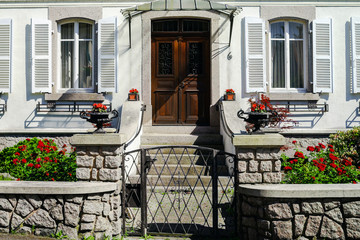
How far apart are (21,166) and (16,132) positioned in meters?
2.08

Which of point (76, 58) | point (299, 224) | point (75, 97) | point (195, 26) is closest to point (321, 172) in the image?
point (299, 224)

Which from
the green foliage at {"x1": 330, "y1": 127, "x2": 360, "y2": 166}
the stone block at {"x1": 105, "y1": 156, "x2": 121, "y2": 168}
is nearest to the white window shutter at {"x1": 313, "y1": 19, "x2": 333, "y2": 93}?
the green foliage at {"x1": 330, "y1": 127, "x2": 360, "y2": 166}

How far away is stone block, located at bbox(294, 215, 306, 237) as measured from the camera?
13.6ft

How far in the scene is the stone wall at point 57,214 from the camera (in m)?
4.36

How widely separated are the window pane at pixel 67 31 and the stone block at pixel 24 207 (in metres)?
5.70

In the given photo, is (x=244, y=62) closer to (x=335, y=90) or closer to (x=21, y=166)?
(x=335, y=90)

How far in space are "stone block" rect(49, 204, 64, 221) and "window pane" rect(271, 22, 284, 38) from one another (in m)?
6.70

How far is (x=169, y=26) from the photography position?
9180 millimetres

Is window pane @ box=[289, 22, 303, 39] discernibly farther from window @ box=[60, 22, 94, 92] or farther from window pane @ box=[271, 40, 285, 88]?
window @ box=[60, 22, 94, 92]

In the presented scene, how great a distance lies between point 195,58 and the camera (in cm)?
914

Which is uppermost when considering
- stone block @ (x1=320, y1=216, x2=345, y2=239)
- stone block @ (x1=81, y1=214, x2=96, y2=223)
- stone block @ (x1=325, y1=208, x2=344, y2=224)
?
stone block @ (x1=325, y1=208, x2=344, y2=224)

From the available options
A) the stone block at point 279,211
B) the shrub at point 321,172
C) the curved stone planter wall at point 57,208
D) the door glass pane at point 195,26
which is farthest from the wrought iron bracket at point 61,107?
the stone block at point 279,211

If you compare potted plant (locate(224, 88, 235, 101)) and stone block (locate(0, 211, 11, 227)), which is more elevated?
potted plant (locate(224, 88, 235, 101))

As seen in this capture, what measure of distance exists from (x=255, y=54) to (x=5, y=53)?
572 centimetres
